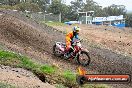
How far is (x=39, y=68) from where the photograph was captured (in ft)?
50.8

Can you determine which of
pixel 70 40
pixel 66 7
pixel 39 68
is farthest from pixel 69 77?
pixel 66 7

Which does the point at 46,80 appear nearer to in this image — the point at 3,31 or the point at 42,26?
the point at 3,31

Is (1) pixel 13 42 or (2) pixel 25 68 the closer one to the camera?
(2) pixel 25 68

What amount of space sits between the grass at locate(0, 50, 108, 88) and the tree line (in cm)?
4148

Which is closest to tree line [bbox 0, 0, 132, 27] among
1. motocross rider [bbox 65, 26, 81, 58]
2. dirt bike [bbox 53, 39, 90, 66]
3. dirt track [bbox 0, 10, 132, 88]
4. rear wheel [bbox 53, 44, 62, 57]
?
dirt track [bbox 0, 10, 132, 88]

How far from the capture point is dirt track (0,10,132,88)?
18.5 meters

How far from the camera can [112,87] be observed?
1608 cm

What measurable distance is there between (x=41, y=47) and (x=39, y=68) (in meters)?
4.70

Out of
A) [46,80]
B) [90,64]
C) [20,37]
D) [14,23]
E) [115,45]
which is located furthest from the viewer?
[115,45]

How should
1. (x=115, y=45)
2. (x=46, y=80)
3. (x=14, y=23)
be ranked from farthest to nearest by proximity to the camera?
1. (x=115, y=45)
2. (x=14, y=23)
3. (x=46, y=80)

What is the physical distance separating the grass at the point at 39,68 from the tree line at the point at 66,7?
4148 cm

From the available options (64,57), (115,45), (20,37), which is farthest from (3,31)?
(115,45)

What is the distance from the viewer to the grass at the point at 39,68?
586 inches

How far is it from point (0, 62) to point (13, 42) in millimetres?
4754
